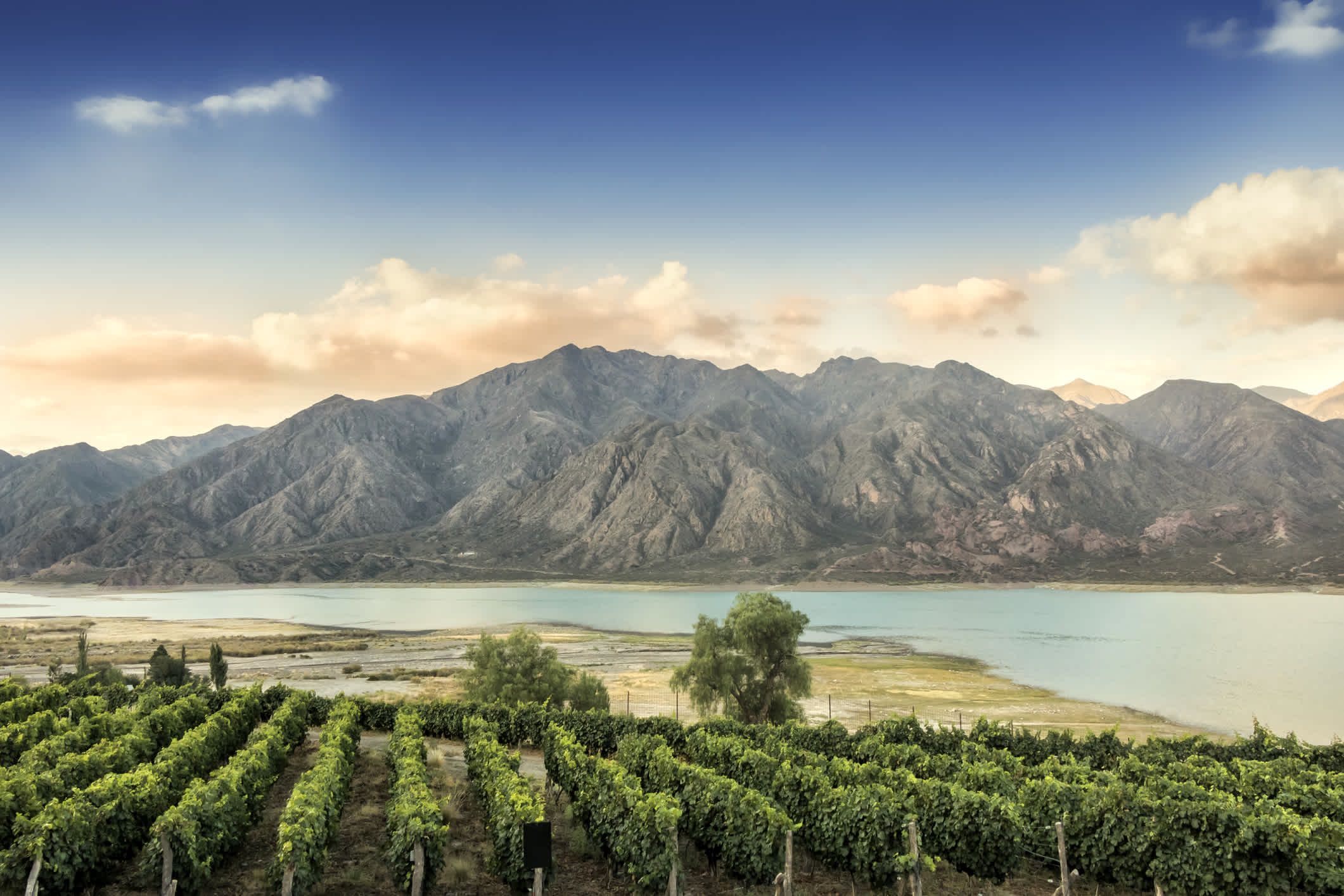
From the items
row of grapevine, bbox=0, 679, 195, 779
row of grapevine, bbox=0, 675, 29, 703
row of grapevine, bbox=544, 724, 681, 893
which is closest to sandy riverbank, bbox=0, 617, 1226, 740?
row of grapevine, bbox=0, 679, 195, 779

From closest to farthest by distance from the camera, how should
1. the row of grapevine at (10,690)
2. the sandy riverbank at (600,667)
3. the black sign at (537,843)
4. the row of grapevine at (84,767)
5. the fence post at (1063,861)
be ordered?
1. the black sign at (537,843)
2. the fence post at (1063,861)
3. the row of grapevine at (84,767)
4. the row of grapevine at (10,690)
5. the sandy riverbank at (600,667)

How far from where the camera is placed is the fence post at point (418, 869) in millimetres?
18328

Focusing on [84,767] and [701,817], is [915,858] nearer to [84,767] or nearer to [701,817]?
[701,817]

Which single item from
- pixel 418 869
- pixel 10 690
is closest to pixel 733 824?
pixel 418 869

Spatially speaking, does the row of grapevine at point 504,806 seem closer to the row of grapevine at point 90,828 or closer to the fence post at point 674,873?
the fence post at point 674,873

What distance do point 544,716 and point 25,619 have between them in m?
176

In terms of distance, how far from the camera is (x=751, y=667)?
54625mm

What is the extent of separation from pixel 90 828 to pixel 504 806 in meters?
9.63

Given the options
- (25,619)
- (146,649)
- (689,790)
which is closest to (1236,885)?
(689,790)

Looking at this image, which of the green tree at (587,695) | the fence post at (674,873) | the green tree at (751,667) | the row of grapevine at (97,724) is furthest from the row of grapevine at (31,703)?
the green tree at (751,667)

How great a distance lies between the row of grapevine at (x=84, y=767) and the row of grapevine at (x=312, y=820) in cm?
576

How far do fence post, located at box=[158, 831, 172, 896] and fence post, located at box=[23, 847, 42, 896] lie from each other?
2.18 meters

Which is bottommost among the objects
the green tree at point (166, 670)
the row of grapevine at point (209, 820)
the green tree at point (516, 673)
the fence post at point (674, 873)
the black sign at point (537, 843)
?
the green tree at point (166, 670)

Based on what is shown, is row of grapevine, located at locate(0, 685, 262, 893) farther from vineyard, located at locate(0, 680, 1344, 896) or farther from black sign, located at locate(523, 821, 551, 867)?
black sign, located at locate(523, 821, 551, 867)
